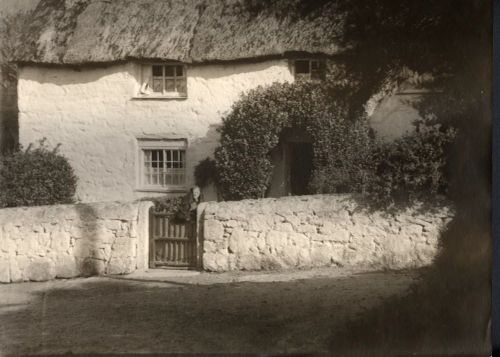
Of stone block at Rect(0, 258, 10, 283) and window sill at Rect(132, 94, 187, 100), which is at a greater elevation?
window sill at Rect(132, 94, 187, 100)

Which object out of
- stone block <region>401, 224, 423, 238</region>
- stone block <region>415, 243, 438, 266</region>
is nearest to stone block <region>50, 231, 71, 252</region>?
stone block <region>401, 224, 423, 238</region>

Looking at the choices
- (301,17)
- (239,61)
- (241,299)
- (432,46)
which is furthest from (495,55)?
(241,299)

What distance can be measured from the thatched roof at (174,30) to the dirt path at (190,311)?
256 cm

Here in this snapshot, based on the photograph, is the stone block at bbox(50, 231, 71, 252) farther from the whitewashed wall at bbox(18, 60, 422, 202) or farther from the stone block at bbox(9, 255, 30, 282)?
the whitewashed wall at bbox(18, 60, 422, 202)

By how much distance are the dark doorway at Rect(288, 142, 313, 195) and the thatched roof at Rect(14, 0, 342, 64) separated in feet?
3.50

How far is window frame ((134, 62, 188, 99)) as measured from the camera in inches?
278

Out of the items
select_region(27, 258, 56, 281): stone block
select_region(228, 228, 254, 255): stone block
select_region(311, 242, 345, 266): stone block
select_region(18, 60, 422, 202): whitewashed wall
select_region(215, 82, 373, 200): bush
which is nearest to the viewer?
select_region(215, 82, 373, 200): bush

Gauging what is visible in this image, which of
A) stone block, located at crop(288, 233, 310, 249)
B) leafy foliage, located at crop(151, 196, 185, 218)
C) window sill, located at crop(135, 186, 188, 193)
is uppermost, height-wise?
window sill, located at crop(135, 186, 188, 193)

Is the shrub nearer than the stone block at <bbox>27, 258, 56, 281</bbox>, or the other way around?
the shrub

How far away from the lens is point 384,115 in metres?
6.70

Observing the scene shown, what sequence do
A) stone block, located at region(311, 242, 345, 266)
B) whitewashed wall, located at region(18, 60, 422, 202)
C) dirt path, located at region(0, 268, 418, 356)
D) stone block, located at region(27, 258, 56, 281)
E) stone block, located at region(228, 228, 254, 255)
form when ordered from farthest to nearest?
stone block, located at region(228, 228, 254, 255) → stone block, located at region(27, 258, 56, 281) → stone block, located at region(311, 242, 345, 266) → whitewashed wall, located at region(18, 60, 422, 202) → dirt path, located at region(0, 268, 418, 356)

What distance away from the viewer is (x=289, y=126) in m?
6.87

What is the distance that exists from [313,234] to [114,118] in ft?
8.50

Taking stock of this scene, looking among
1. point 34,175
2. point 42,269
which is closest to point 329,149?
point 34,175
